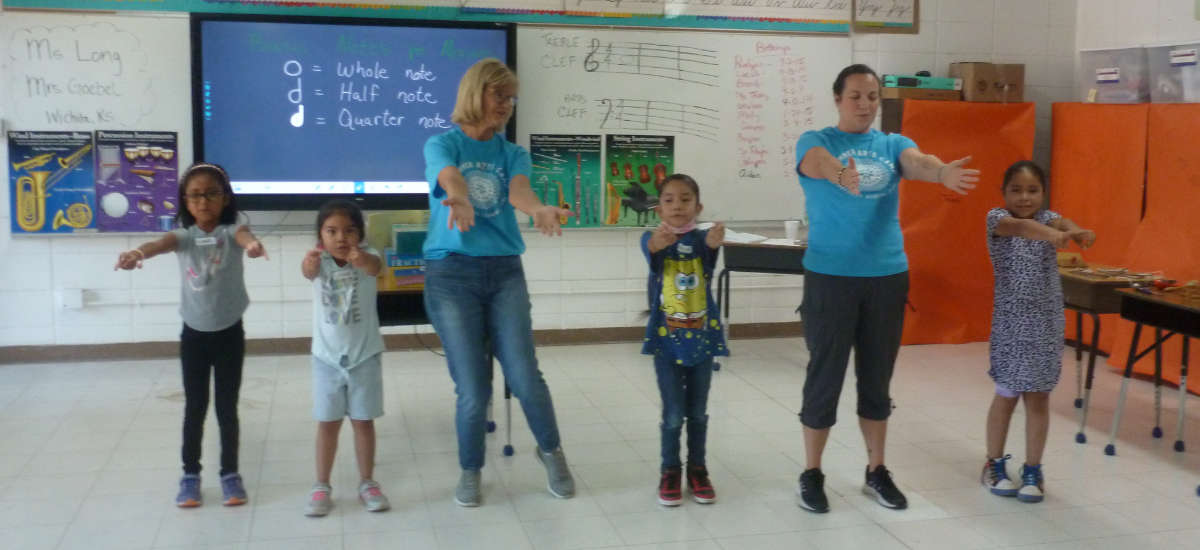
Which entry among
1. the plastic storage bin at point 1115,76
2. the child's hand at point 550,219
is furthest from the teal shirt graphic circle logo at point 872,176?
the plastic storage bin at point 1115,76

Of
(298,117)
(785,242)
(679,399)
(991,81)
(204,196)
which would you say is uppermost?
(991,81)

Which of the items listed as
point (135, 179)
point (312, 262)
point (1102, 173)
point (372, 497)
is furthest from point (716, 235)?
point (1102, 173)

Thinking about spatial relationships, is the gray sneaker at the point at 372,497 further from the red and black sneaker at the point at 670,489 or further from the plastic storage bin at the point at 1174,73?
the plastic storage bin at the point at 1174,73

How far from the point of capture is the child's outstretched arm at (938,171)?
2891mm

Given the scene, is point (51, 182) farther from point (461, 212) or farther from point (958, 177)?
point (958, 177)

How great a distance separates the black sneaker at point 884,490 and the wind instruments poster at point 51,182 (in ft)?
13.4

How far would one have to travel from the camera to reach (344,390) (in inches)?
126

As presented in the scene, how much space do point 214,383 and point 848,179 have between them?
206 cm

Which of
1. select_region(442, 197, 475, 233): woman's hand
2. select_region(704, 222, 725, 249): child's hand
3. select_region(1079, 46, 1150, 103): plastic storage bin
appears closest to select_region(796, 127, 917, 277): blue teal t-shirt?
select_region(704, 222, 725, 249): child's hand

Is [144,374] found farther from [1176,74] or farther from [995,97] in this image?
[1176,74]

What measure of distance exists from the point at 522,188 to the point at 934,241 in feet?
11.7

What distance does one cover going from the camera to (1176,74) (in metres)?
5.32

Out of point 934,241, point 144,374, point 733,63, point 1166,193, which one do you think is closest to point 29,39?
point 144,374

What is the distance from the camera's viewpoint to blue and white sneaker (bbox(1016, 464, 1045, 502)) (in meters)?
3.38
